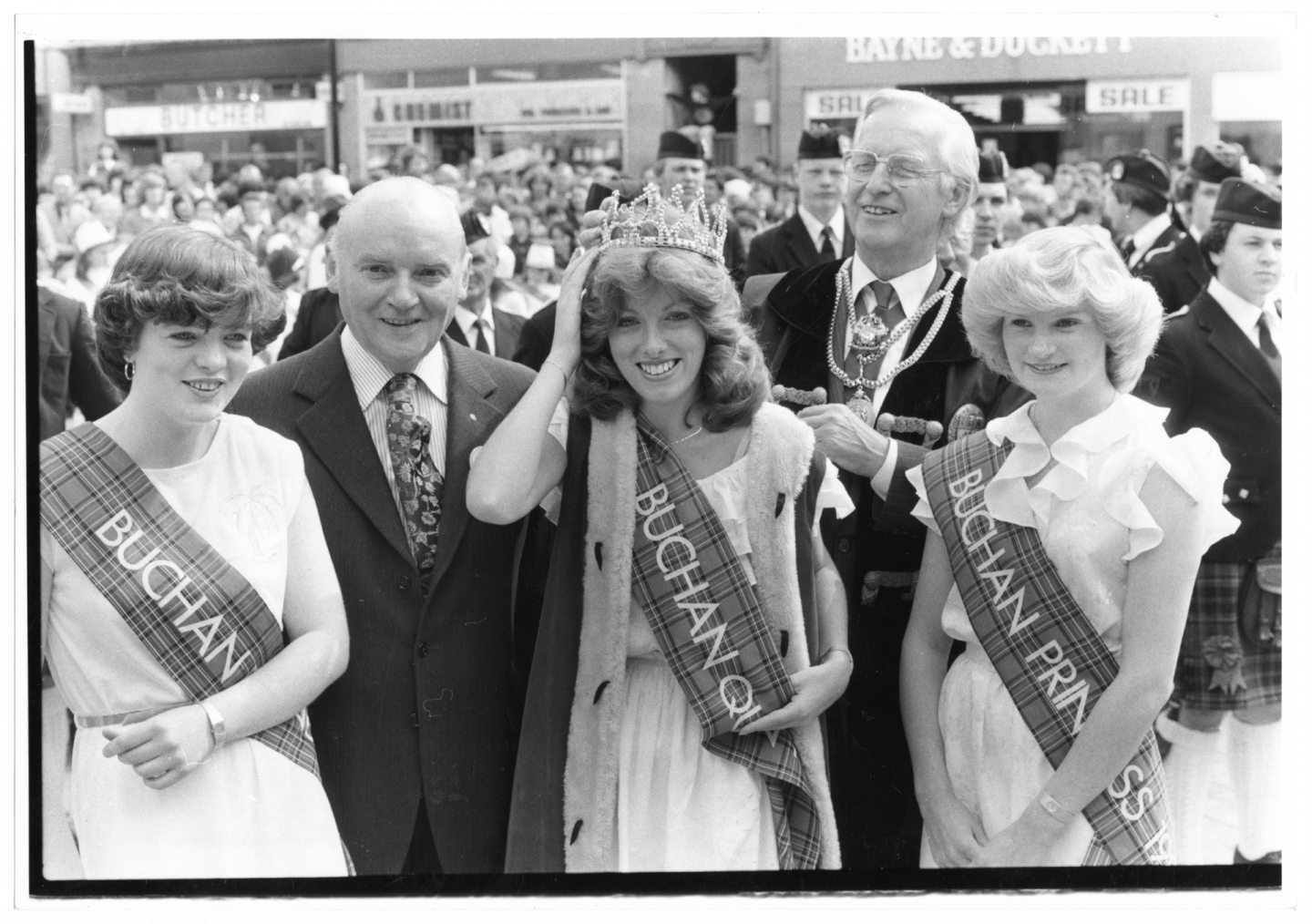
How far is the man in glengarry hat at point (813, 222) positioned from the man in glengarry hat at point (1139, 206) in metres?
0.98

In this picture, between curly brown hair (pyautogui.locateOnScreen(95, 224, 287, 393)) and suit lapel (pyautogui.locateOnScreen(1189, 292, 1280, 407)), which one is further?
suit lapel (pyautogui.locateOnScreen(1189, 292, 1280, 407))

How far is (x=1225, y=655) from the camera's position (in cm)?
485

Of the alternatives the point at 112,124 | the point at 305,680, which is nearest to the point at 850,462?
the point at 305,680

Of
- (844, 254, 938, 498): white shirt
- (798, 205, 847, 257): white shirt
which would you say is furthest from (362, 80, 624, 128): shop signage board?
(798, 205, 847, 257): white shirt

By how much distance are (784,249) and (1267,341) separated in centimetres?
144

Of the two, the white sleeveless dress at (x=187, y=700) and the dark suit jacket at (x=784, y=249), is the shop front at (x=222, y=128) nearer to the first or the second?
the white sleeveless dress at (x=187, y=700)

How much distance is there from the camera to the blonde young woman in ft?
10.5

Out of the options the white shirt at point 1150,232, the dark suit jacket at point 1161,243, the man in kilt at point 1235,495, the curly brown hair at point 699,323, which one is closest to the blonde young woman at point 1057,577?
the curly brown hair at point 699,323

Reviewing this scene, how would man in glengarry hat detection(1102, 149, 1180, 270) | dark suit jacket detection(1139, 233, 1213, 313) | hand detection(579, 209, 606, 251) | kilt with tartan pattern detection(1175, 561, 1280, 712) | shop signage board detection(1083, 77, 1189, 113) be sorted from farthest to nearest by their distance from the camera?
1. man in glengarry hat detection(1102, 149, 1180, 270)
2. dark suit jacket detection(1139, 233, 1213, 313)
3. kilt with tartan pattern detection(1175, 561, 1280, 712)
4. shop signage board detection(1083, 77, 1189, 113)
5. hand detection(579, 209, 606, 251)

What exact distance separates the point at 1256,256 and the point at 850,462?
179 centimetres

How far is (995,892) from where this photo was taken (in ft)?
11.6

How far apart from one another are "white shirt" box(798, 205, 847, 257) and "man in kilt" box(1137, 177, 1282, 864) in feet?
3.49

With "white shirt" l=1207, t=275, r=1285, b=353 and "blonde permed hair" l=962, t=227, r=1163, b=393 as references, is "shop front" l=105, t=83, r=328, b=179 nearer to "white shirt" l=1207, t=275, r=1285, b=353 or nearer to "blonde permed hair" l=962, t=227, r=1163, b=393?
"blonde permed hair" l=962, t=227, r=1163, b=393

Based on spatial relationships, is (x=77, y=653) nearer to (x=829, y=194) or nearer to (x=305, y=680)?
(x=305, y=680)
